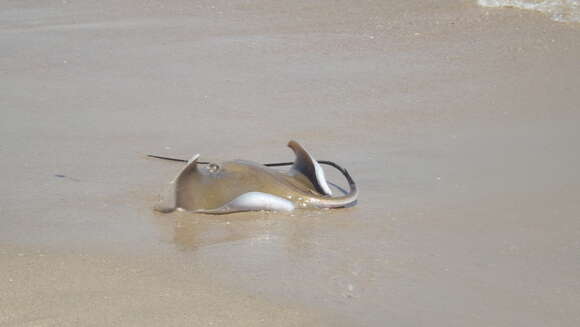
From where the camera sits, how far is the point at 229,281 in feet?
13.0

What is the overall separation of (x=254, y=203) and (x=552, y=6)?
645cm

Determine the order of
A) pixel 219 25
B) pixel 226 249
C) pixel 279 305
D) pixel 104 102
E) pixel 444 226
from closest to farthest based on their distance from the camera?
1. pixel 279 305
2. pixel 226 249
3. pixel 444 226
4. pixel 104 102
5. pixel 219 25

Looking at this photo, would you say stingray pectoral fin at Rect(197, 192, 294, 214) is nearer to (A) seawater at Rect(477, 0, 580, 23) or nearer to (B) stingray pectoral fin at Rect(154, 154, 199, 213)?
(B) stingray pectoral fin at Rect(154, 154, 199, 213)

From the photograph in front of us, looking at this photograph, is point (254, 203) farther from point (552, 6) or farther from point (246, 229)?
point (552, 6)

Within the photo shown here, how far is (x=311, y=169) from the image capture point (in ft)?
16.0

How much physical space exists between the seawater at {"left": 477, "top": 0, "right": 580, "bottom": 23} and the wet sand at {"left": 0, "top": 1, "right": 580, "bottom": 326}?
0.28 meters

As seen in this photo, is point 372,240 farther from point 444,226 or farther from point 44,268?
point 44,268

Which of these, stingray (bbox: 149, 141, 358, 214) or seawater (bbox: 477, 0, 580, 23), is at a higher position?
seawater (bbox: 477, 0, 580, 23)

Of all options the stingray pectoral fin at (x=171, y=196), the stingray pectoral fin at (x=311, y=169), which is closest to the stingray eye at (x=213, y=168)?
the stingray pectoral fin at (x=171, y=196)

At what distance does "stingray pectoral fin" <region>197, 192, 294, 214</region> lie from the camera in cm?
470

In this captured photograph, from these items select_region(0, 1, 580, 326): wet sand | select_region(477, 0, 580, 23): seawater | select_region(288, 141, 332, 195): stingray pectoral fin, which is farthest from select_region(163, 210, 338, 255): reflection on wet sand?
select_region(477, 0, 580, 23): seawater

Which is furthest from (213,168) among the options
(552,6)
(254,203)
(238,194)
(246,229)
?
(552,6)

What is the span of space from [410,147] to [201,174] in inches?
73.7

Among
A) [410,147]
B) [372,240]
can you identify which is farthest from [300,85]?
[372,240]
